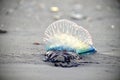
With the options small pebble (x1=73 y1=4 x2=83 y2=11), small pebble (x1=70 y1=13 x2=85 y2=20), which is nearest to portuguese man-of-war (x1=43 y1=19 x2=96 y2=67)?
small pebble (x1=70 y1=13 x2=85 y2=20)

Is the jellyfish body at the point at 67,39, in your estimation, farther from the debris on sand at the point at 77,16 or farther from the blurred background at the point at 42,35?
the debris on sand at the point at 77,16

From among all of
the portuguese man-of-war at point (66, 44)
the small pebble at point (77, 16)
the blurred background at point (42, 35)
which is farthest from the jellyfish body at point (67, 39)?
the small pebble at point (77, 16)

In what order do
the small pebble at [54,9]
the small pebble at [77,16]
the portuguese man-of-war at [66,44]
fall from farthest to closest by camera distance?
the small pebble at [54,9], the small pebble at [77,16], the portuguese man-of-war at [66,44]

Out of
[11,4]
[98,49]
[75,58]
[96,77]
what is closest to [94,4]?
[11,4]

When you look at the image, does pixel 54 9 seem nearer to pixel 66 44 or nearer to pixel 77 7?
pixel 77 7

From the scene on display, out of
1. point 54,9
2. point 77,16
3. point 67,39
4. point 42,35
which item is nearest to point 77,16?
point 77,16

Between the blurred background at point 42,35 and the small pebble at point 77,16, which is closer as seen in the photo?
the blurred background at point 42,35

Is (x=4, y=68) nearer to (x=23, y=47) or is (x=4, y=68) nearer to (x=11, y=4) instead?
(x=23, y=47)
